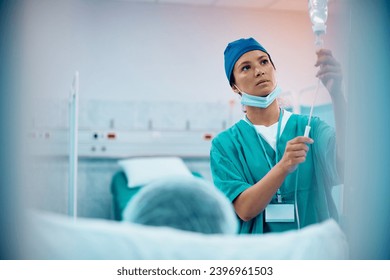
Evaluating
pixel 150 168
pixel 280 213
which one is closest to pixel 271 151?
pixel 280 213

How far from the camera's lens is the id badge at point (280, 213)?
3.92ft

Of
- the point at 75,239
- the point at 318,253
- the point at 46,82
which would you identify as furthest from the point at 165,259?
the point at 46,82

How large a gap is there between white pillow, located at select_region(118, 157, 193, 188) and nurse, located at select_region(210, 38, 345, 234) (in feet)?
0.62

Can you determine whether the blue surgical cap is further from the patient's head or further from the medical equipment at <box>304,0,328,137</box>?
the patient's head

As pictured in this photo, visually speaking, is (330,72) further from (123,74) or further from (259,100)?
(123,74)

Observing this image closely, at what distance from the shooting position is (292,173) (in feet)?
3.96

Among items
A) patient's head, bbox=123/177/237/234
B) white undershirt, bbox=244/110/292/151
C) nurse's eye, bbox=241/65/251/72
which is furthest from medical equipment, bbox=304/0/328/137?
patient's head, bbox=123/177/237/234

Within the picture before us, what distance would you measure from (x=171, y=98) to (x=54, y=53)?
1.67 ft

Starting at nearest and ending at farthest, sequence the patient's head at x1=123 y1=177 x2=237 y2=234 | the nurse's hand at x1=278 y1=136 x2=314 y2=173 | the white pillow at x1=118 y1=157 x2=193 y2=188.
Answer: the patient's head at x1=123 y1=177 x2=237 y2=234 → the nurse's hand at x1=278 y1=136 x2=314 y2=173 → the white pillow at x1=118 y1=157 x2=193 y2=188

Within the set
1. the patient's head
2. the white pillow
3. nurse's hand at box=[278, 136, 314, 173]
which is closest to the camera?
the patient's head

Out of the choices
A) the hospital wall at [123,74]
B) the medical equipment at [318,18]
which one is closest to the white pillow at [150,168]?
the hospital wall at [123,74]

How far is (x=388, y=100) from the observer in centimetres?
130

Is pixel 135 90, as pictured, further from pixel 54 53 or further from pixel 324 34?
pixel 324 34

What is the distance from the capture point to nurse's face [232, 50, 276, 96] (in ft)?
4.03
